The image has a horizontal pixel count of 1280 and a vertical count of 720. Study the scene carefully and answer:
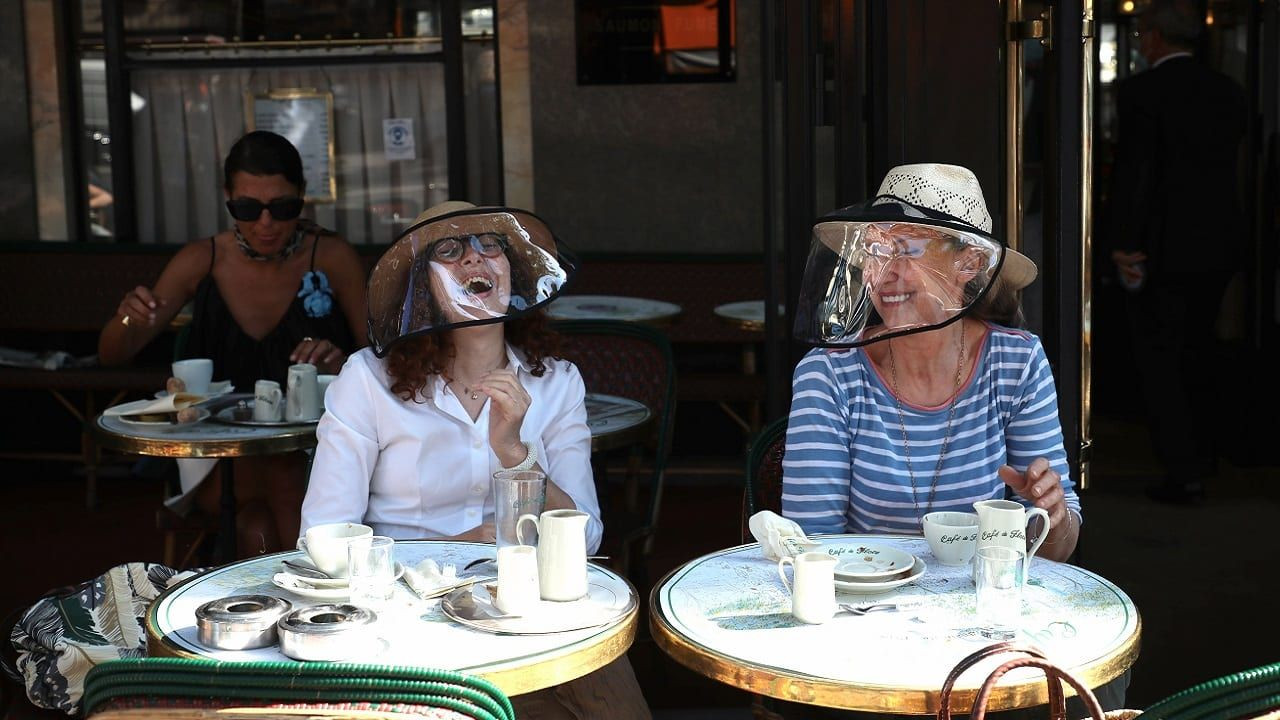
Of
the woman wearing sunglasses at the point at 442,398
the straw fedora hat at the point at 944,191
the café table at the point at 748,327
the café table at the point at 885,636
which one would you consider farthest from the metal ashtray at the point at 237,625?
the café table at the point at 748,327

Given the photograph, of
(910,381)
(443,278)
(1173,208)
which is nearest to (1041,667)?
(910,381)

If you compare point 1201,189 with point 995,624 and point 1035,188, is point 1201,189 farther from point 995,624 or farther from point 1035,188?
point 995,624

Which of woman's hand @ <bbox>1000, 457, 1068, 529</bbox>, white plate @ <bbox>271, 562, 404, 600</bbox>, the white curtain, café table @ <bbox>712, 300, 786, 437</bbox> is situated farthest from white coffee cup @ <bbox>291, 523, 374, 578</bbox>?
the white curtain

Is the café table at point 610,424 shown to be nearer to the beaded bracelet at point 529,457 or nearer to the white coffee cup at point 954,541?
the beaded bracelet at point 529,457

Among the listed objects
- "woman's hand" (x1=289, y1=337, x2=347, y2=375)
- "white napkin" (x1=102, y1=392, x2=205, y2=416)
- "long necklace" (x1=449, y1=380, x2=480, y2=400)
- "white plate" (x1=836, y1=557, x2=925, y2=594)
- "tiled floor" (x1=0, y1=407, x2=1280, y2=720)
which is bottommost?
"tiled floor" (x1=0, y1=407, x2=1280, y2=720)

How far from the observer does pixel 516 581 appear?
6.83ft

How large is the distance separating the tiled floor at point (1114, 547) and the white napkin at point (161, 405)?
122cm

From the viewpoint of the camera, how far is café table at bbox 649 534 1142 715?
72.9 inches

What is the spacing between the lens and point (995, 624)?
6.75 feet

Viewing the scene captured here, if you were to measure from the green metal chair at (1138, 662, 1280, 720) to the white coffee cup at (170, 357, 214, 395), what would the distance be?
3193 millimetres

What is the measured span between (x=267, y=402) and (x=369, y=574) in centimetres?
178

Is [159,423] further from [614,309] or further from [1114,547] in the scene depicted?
[1114,547]

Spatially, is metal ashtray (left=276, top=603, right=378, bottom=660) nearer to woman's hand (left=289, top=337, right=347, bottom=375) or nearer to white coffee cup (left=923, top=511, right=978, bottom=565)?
white coffee cup (left=923, top=511, right=978, bottom=565)

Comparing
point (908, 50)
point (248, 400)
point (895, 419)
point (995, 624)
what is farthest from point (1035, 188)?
point (248, 400)
